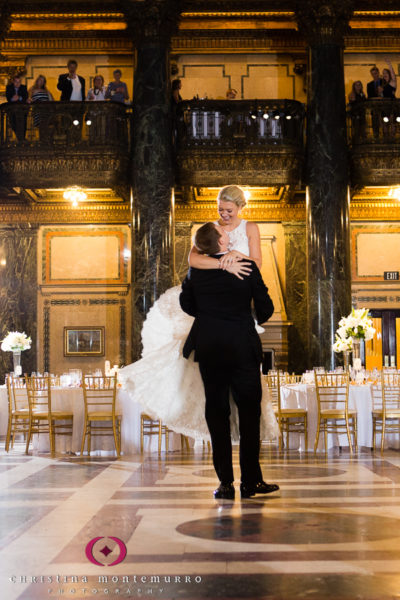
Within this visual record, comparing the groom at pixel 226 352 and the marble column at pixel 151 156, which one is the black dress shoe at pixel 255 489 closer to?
the groom at pixel 226 352

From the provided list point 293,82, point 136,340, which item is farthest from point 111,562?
point 293,82

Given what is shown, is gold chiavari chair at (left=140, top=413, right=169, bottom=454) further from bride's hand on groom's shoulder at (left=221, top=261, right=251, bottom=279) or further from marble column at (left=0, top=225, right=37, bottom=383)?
marble column at (left=0, top=225, right=37, bottom=383)

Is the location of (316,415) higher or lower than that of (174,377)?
lower

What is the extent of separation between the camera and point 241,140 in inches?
541

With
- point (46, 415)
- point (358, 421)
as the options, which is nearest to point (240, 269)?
point (46, 415)

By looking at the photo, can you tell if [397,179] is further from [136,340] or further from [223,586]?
[223,586]

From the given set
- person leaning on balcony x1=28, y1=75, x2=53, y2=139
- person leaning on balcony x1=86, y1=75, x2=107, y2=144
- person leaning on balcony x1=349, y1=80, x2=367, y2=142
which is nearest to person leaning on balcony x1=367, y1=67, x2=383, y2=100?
person leaning on balcony x1=349, y1=80, x2=367, y2=142

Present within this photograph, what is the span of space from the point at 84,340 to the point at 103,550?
1298 centimetres

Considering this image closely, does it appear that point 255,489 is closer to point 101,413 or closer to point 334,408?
point 101,413

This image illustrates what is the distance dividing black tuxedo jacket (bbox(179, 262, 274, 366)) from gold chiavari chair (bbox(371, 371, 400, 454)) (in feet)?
15.2

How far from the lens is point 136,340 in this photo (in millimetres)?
13086

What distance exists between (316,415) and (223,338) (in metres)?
4.95

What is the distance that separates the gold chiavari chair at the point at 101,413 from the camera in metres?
8.66

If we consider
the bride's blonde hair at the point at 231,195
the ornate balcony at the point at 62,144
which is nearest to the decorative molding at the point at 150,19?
the ornate balcony at the point at 62,144
